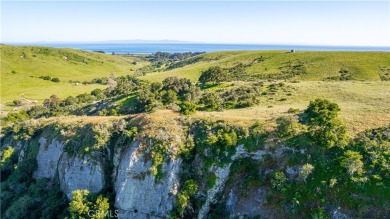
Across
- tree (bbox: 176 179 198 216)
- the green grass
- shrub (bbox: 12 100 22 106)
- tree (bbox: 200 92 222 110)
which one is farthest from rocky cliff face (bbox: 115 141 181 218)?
shrub (bbox: 12 100 22 106)

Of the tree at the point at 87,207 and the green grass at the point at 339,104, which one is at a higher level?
the green grass at the point at 339,104

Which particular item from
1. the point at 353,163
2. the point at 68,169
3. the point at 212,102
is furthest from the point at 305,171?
the point at 68,169

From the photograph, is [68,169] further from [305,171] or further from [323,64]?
[323,64]

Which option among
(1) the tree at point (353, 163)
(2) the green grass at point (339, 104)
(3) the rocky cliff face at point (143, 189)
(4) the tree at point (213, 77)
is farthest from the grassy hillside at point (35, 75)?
(1) the tree at point (353, 163)

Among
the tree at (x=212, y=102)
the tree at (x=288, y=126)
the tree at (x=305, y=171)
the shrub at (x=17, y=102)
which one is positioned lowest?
the shrub at (x=17, y=102)

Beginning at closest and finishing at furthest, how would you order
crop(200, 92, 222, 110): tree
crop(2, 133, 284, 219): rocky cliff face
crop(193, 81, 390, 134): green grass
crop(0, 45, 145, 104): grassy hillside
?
crop(2, 133, 284, 219): rocky cliff face → crop(193, 81, 390, 134): green grass → crop(200, 92, 222, 110): tree → crop(0, 45, 145, 104): grassy hillside

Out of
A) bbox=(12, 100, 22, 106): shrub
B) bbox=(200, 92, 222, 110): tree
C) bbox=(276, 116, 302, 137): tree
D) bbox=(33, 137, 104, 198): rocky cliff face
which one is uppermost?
bbox=(276, 116, 302, 137): tree

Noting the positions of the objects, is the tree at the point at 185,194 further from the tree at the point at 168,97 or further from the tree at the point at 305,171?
the tree at the point at 168,97

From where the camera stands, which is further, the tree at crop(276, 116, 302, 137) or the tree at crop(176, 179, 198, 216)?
the tree at crop(276, 116, 302, 137)

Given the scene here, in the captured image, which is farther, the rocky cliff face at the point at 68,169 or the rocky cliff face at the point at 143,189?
the rocky cliff face at the point at 68,169

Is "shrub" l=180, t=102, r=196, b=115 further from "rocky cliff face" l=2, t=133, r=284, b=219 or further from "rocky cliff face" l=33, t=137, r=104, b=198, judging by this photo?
"rocky cliff face" l=33, t=137, r=104, b=198

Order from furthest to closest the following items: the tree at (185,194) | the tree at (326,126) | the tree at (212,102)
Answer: the tree at (212,102) → the tree at (326,126) → the tree at (185,194)

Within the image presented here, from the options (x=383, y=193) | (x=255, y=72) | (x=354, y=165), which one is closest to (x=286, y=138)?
(x=354, y=165)
